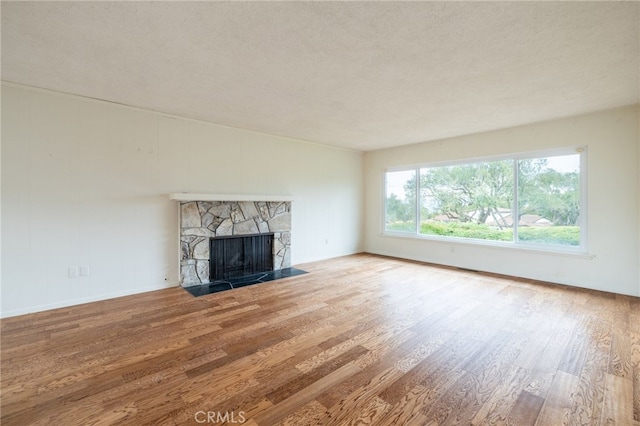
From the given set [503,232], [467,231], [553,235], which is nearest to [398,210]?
[467,231]

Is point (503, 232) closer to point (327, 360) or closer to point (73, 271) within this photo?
point (327, 360)

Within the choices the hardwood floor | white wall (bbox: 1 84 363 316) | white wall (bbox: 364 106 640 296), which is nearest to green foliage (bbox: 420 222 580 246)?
white wall (bbox: 364 106 640 296)

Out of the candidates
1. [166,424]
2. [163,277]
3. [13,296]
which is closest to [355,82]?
[166,424]

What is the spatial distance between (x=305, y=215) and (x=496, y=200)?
353 cm

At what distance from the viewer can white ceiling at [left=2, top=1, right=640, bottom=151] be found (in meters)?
1.91

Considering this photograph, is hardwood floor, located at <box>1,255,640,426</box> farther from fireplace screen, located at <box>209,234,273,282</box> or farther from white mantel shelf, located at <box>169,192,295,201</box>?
white mantel shelf, located at <box>169,192,295,201</box>

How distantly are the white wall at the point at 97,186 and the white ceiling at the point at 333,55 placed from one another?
375 mm

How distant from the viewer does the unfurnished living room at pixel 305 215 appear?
6.13 ft

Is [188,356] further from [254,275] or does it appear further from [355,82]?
[355,82]

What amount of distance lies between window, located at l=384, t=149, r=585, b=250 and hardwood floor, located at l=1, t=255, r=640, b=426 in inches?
45.9

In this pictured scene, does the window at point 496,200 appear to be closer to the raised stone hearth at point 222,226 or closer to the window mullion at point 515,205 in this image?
the window mullion at point 515,205

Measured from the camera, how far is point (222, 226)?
14.7ft

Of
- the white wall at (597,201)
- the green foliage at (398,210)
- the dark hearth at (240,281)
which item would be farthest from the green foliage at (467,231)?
the dark hearth at (240,281)

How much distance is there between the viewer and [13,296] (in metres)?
3.05
